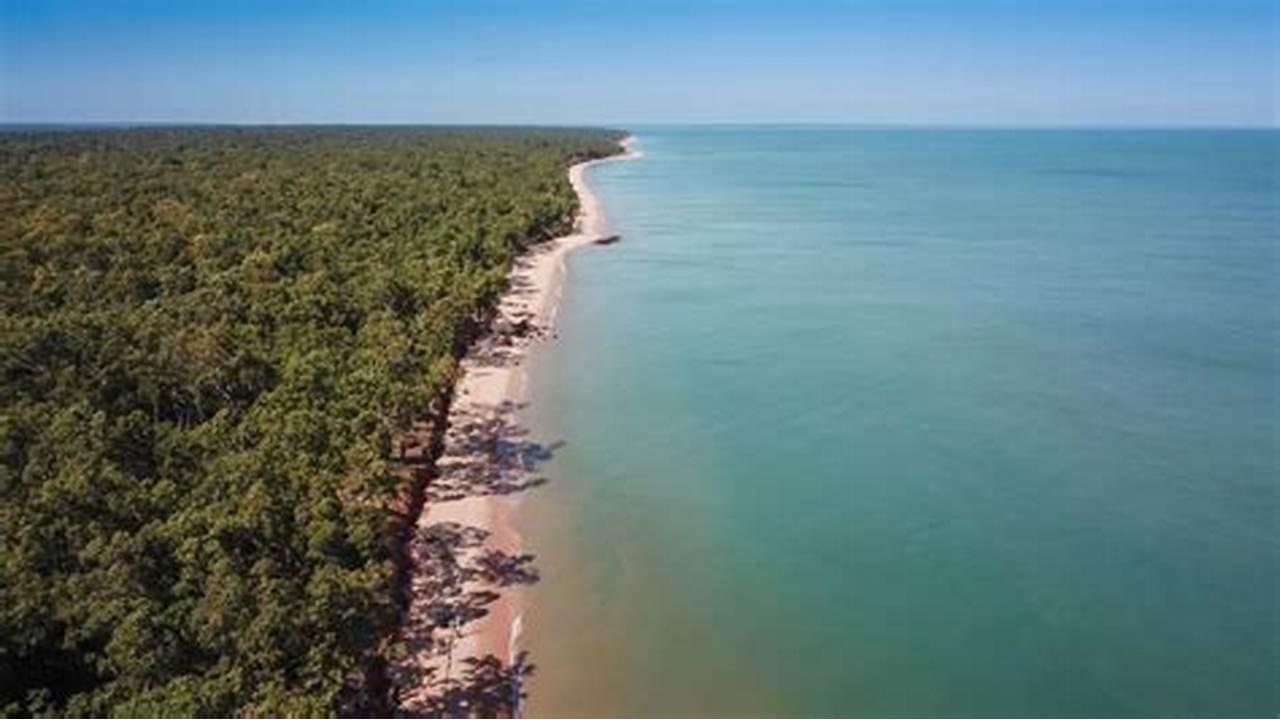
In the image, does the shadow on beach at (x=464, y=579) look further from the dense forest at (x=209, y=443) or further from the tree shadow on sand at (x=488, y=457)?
the dense forest at (x=209, y=443)

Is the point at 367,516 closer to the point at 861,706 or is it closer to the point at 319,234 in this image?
the point at 861,706

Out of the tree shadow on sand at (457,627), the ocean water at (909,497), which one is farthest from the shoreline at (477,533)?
the ocean water at (909,497)

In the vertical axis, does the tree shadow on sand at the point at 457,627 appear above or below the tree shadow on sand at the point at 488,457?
below

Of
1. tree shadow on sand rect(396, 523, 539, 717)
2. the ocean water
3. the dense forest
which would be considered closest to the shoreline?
tree shadow on sand rect(396, 523, 539, 717)

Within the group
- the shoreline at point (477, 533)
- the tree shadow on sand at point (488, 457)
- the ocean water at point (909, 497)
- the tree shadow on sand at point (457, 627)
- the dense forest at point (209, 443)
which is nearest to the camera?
the dense forest at point (209, 443)

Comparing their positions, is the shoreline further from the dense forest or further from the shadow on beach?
the dense forest

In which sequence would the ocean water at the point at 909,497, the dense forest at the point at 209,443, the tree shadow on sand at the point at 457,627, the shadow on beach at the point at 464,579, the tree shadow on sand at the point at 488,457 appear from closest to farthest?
the dense forest at the point at 209,443 < the tree shadow on sand at the point at 457,627 < the shadow on beach at the point at 464,579 < the ocean water at the point at 909,497 < the tree shadow on sand at the point at 488,457
